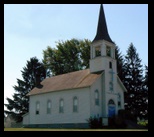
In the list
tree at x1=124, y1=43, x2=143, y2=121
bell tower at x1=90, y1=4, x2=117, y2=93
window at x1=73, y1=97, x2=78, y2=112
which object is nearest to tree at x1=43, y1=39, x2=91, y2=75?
tree at x1=124, y1=43, x2=143, y2=121

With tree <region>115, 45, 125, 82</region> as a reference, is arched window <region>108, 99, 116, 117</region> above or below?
below

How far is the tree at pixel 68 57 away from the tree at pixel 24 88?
277 cm

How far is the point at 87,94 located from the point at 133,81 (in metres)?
17.6

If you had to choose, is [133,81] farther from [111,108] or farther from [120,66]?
[111,108]

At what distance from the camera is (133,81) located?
151 feet

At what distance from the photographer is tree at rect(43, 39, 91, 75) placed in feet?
182

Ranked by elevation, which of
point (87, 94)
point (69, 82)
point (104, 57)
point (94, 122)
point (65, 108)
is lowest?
point (94, 122)

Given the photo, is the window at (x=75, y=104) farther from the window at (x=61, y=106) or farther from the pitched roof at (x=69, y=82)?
the window at (x=61, y=106)

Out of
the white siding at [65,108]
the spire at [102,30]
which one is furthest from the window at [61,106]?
the spire at [102,30]

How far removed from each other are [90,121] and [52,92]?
366 inches

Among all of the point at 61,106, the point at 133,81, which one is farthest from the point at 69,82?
the point at 133,81

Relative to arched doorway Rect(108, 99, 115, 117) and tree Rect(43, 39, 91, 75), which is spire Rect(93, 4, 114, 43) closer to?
arched doorway Rect(108, 99, 115, 117)

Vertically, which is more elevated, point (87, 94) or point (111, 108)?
point (87, 94)
